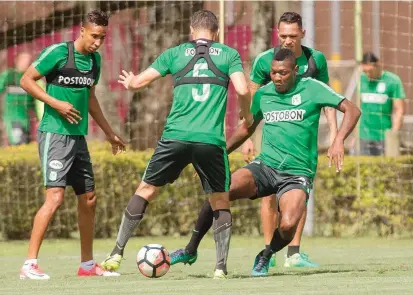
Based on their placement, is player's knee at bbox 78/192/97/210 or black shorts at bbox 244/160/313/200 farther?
player's knee at bbox 78/192/97/210

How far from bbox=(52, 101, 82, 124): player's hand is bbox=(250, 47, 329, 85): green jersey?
1.87 meters

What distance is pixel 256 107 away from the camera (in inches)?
454

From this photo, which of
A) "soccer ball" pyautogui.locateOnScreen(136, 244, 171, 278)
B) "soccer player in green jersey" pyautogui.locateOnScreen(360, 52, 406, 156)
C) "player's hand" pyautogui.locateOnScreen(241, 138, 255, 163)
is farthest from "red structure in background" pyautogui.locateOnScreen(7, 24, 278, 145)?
"soccer ball" pyautogui.locateOnScreen(136, 244, 171, 278)

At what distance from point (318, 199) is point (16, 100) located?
12.9ft

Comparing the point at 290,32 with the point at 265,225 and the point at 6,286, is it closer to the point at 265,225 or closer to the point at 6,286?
the point at 265,225

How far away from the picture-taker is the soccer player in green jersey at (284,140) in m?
11.2

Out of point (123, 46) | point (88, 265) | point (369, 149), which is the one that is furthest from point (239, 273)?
point (123, 46)

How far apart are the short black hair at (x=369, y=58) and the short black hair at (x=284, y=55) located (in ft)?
20.4

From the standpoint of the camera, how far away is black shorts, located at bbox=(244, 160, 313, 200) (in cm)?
1122

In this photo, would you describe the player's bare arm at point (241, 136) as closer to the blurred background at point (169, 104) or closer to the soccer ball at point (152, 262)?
the soccer ball at point (152, 262)

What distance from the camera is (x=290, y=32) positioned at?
12.1m

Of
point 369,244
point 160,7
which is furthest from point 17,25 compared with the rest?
point 369,244

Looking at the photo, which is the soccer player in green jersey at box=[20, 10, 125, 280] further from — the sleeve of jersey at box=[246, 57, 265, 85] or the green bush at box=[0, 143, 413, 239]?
the green bush at box=[0, 143, 413, 239]

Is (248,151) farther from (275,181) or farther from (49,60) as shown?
(49,60)
